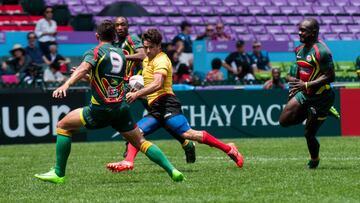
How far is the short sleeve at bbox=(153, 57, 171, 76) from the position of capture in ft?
40.3

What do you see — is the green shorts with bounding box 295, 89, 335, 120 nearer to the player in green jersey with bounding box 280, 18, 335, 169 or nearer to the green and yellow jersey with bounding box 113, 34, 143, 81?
the player in green jersey with bounding box 280, 18, 335, 169

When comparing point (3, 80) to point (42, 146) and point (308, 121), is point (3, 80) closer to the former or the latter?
point (42, 146)

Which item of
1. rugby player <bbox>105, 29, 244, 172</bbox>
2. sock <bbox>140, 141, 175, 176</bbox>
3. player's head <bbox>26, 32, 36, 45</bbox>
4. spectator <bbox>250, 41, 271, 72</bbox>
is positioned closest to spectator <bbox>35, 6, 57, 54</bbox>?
player's head <bbox>26, 32, 36, 45</bbox>

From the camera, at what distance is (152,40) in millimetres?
12617

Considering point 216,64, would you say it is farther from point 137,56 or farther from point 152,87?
point 152,87

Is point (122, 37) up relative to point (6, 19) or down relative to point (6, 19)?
up

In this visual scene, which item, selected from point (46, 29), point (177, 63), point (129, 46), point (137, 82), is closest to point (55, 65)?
point (46, 29)

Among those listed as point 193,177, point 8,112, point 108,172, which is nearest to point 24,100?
point 8,112

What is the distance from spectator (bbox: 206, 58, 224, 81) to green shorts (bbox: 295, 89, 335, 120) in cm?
965

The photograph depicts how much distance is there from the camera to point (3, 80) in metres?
21.7

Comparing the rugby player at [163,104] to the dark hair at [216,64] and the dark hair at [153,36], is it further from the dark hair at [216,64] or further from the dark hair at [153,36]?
the dark hair at [216,64]

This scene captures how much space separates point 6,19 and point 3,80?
457cm

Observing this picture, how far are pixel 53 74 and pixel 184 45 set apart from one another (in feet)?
12.6

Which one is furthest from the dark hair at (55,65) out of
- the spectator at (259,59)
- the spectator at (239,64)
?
the spectator at (259,59)
